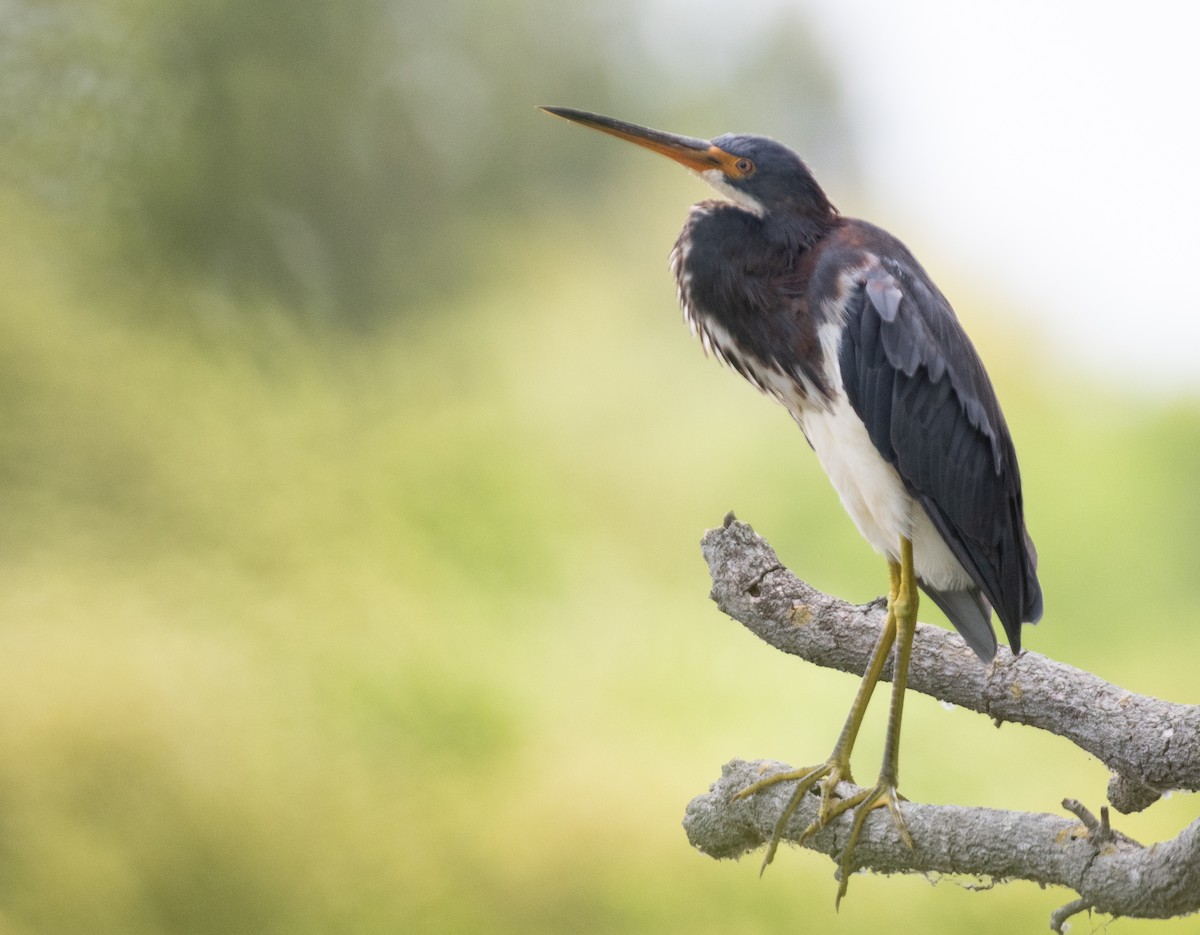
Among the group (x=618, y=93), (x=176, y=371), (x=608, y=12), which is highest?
(x=608, y=12)

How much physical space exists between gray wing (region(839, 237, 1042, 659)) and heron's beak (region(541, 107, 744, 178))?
208 millimetres

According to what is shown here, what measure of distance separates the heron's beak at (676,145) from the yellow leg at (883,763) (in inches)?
20.3

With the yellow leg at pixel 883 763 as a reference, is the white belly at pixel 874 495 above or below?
above

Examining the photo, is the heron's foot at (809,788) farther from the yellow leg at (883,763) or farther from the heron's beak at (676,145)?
the heron's beak at (676,145)

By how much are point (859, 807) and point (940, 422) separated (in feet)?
1.51

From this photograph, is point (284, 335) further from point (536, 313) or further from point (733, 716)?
point (733, 716)

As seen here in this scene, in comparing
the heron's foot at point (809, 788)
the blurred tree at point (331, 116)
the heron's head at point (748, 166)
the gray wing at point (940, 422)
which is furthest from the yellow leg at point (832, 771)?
the blurred tree at point (331, 116)

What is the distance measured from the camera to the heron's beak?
150cm

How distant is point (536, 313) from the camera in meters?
3.19

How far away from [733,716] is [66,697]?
1.48 meters

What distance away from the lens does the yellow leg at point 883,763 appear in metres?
1.42

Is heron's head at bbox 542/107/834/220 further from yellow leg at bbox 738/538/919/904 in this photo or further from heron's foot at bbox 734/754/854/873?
heron's foot at bbox 734/754/854/873

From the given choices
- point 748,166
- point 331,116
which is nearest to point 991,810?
point 748,166

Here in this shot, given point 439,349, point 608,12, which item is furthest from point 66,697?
point 608,12
